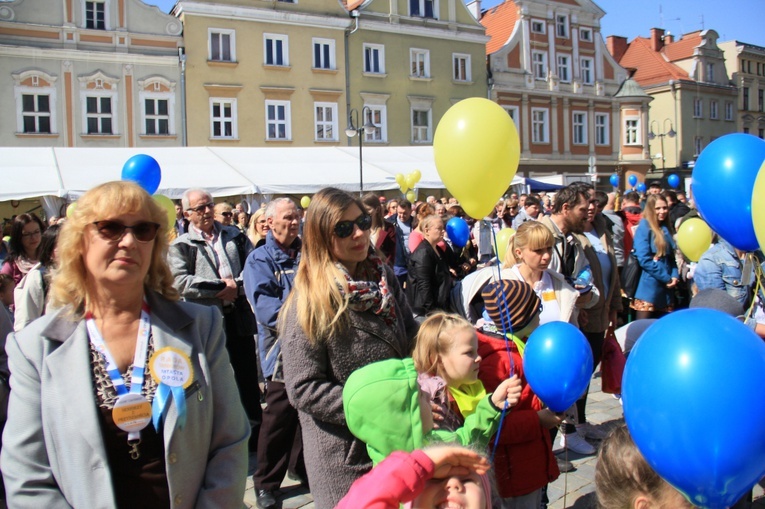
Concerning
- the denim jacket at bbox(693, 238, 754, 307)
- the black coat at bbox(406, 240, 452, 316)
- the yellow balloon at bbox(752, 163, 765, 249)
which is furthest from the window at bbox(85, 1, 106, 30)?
the yellow balloon at bbox(752, 163, 765, 249)

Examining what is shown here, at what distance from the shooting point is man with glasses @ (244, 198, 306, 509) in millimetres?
3828

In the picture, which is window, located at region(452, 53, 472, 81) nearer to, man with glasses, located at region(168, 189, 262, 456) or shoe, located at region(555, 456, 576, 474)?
man with glasses, located at region(168, 189, 262, 456)

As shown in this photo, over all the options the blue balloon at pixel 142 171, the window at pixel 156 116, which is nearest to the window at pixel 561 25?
the window at pixel 156 116

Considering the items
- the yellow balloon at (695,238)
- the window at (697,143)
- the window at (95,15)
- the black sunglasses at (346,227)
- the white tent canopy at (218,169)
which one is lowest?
the yellow balloon at (695,238)

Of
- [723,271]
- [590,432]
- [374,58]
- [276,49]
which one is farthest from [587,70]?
[590,432]

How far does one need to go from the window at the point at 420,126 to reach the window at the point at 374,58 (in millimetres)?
2343

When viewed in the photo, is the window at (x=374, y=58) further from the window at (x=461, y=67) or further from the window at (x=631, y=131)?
the window at (x=631, y=131)

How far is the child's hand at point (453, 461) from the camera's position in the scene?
156cm

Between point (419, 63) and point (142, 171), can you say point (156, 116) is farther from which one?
point (142, 171)

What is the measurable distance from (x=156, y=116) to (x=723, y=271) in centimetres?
2151

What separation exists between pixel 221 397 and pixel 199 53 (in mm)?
23049

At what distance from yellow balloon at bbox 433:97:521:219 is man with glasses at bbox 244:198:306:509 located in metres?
1.20

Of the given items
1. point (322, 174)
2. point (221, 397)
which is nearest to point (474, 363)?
point (221, 397)

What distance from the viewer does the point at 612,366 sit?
3777 millimetres
